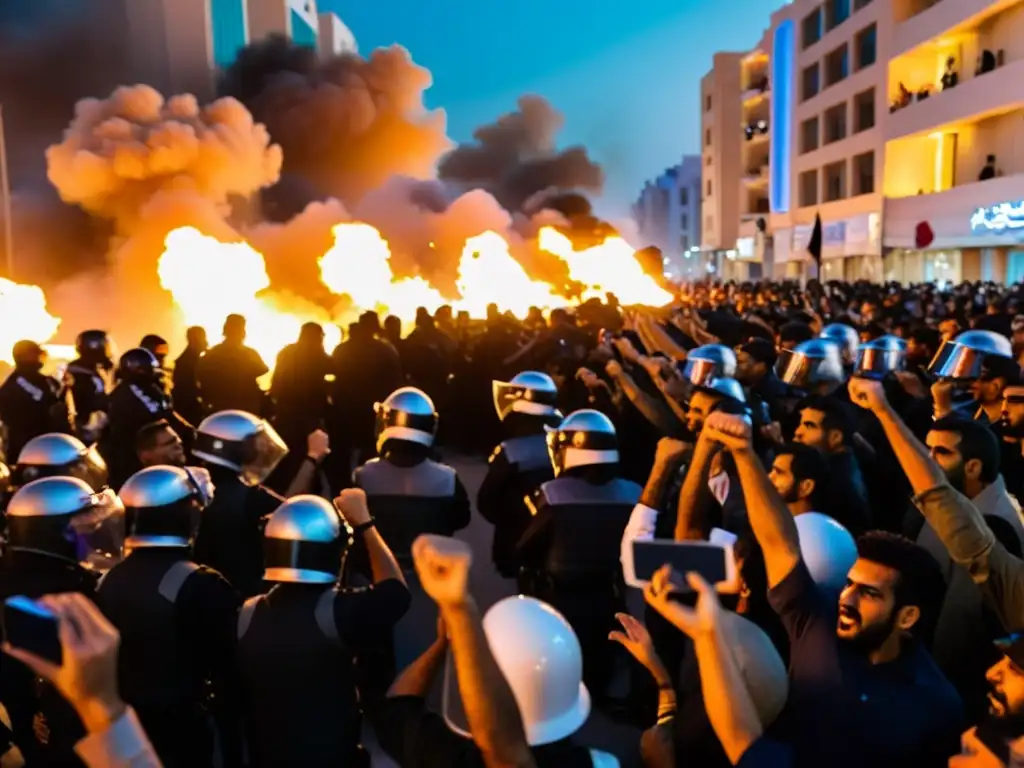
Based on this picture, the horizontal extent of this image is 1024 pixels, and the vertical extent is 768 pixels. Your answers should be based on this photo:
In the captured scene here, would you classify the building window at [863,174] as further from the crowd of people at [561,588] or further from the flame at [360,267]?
the crowd of people at [561,588]

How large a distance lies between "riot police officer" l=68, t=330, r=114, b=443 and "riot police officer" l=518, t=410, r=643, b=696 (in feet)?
13.7

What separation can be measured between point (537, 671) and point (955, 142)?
30756 mm

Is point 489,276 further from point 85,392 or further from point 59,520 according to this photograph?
point 59,520

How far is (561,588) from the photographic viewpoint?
4113 mm

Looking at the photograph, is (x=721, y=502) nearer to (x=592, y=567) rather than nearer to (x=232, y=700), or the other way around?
(x=592, y=567)

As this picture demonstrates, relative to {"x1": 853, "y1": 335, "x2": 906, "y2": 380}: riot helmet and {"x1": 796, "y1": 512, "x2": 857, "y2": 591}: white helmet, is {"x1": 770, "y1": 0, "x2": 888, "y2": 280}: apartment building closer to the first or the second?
{"x1": 853, "y1": 335, "x2": 906, "y2": 380}: riot helmet

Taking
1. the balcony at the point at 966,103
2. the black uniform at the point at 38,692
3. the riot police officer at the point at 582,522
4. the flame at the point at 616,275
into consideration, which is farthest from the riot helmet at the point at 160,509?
the balcony at the point at 966,103

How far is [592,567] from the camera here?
4070 mm

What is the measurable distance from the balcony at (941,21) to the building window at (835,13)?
245 inches

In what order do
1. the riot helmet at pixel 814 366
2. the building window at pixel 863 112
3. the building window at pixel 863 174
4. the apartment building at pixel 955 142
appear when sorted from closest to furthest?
the riot helmet at pixel 814 366 < the apartment building at pixel 955 142 < the building window at pixel 863 174 < the building window at pixel 863 112

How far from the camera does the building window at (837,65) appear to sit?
35.9m

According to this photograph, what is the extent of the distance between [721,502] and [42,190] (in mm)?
19639

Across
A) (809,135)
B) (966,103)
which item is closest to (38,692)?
(966,103)

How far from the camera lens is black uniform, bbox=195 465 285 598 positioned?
13.5 feet
